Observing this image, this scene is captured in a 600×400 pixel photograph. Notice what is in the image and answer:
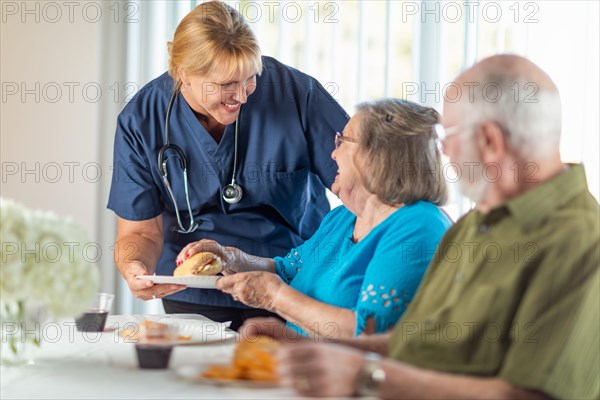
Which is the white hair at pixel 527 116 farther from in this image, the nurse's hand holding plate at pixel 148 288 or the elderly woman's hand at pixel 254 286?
the nurse's hand holding plate at pixel 148 288

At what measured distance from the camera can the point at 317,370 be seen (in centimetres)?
110

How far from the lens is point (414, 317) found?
1455 millimetres

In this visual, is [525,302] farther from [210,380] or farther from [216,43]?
[216,43]

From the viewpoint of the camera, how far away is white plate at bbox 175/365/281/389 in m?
1.21

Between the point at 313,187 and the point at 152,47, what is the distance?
4.18ft

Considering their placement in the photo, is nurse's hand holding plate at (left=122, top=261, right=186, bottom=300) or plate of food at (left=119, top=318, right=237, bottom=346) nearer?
plate of food at (left=119, top=318, right=237, bottom=346)

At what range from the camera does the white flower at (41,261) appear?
4.36ft

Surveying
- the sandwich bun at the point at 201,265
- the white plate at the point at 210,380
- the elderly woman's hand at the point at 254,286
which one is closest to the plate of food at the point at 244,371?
the white plate at the point at 210,380

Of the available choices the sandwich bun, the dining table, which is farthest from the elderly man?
the sandwich bun

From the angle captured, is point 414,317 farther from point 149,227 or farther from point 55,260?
point 149,227

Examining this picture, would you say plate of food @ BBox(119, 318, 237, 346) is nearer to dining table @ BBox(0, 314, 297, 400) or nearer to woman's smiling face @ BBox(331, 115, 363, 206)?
dining table @ BBox(0, 314, 297, 400)

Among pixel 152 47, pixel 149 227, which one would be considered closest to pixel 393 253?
pixel 149 227

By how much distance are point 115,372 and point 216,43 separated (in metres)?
1.09

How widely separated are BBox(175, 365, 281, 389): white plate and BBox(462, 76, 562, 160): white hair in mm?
520
